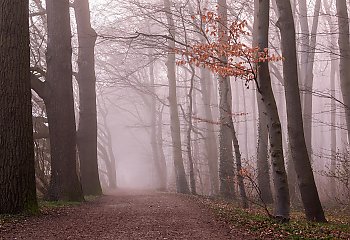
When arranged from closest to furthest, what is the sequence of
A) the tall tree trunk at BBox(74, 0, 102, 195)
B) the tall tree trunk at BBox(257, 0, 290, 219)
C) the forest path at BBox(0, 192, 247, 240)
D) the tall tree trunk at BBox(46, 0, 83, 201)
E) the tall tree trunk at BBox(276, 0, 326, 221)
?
the forest path at BBox(0, 192, 247, 240) → the tall tree trunk at BBox(257, 0, 290, 219) → the tall tree trunk at BBox(276, 0, 326, 221) → the tall tree trunk at BBox(46, 0, 83, 201) → the tall tree trunk at BBox(74, 0, 102, 195)

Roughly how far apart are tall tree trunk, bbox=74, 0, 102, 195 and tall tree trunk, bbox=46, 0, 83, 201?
3.55 m

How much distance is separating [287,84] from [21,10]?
19.2 feet

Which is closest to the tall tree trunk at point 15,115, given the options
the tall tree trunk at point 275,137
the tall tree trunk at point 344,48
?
the tall tree trunk at point 275,137

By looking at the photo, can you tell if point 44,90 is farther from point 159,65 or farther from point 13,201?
point 159,65

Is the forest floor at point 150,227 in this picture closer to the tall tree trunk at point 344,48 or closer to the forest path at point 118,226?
the forest path at point 118,226

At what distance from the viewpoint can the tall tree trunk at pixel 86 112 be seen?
1631 cm

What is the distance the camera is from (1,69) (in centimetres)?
852

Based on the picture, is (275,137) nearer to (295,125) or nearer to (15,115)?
(295,125)

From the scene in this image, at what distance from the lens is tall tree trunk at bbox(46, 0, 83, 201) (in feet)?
40.0

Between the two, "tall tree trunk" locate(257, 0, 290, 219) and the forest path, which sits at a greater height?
"tall tree trunk" locate(257, 0, 290, 219)

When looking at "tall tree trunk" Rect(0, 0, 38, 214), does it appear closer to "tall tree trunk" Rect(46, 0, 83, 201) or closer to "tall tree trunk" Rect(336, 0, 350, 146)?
"tall tree trunk" Rect(46, 0, 83, 201)

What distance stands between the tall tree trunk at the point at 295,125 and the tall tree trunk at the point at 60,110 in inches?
237

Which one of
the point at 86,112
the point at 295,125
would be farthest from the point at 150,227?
the point at 86,112

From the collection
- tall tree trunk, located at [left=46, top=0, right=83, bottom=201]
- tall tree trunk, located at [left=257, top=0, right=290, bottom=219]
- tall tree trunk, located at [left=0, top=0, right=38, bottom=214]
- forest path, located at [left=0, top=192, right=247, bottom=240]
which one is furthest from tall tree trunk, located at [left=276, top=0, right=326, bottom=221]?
tall tree trunk, located at [left=46, top=0, right=83, bottom=201]
